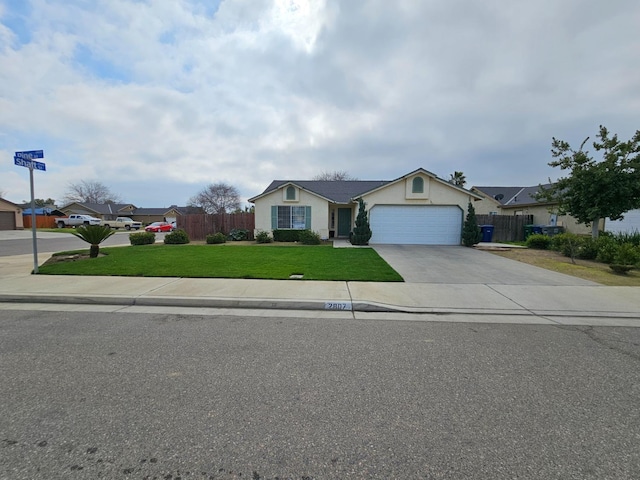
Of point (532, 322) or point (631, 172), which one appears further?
point (631, 172)

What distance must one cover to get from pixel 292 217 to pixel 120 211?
57.7 m

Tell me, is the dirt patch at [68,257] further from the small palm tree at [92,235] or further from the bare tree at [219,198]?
the bare tree at [219,198]

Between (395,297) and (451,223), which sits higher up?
(451,223)

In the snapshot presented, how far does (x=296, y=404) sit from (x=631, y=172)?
53.9 feet

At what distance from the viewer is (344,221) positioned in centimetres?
2047

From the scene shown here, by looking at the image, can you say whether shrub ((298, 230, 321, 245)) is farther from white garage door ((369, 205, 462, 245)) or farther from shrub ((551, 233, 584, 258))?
shrub ((551, 233, 584, 258))

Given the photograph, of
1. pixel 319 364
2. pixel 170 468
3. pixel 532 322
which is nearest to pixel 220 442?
pixel 170 468

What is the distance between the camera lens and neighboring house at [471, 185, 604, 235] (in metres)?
20.6

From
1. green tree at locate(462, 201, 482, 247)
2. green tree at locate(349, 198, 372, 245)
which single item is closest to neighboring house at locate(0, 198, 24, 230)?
green tree at locate(349, 198, 372, 245)

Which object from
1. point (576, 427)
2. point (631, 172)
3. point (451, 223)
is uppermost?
point (631, 172)

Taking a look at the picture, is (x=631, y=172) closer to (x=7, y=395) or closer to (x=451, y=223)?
(x=451, y=223)

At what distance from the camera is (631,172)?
38.3ft

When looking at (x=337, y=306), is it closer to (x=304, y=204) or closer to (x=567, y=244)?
(x=567, y=244)

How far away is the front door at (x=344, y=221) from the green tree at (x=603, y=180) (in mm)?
11654
